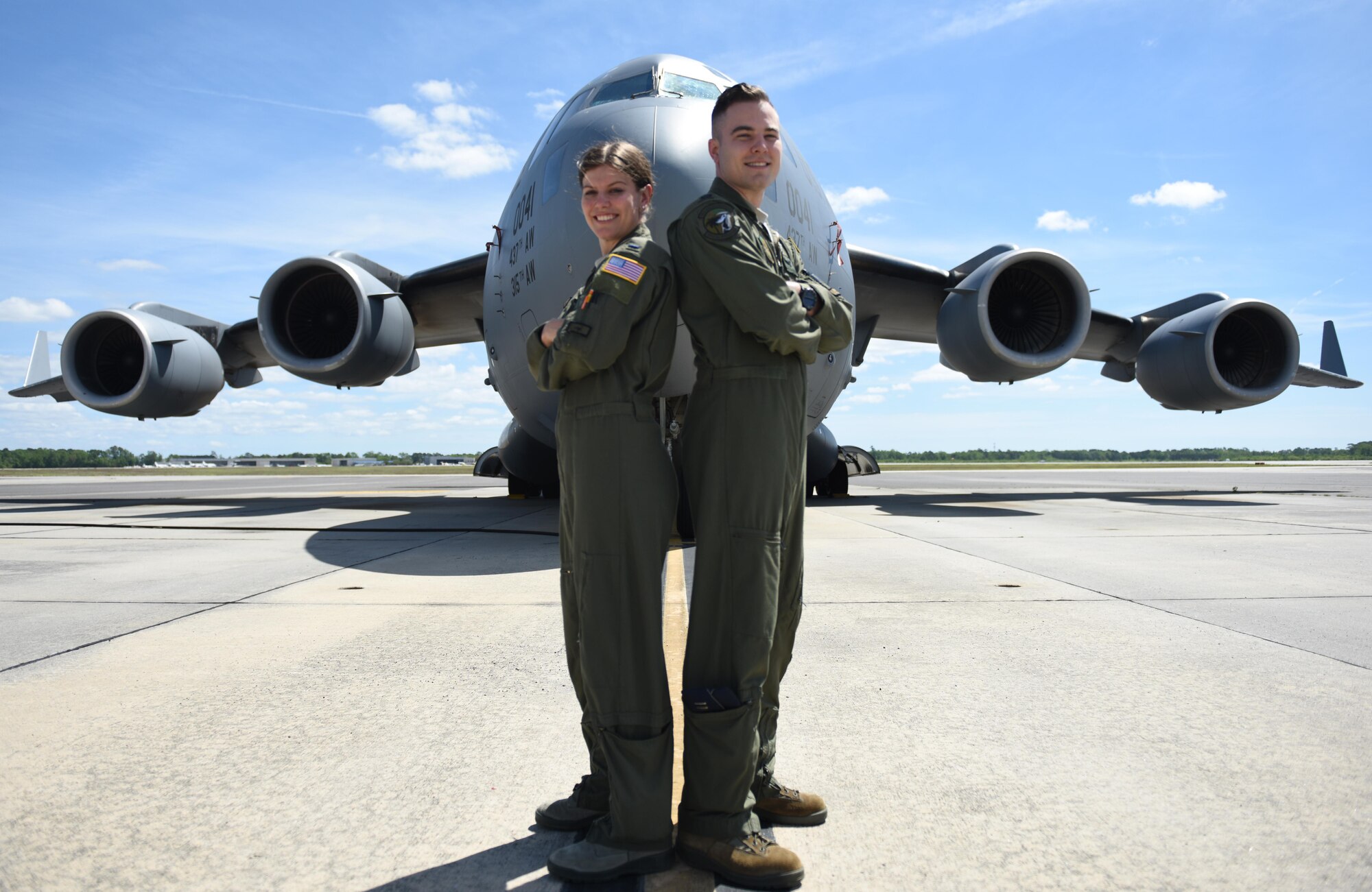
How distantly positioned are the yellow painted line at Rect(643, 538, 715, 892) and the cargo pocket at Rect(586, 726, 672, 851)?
2.5 inches

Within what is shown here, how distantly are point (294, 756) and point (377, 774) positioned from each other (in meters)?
0.29

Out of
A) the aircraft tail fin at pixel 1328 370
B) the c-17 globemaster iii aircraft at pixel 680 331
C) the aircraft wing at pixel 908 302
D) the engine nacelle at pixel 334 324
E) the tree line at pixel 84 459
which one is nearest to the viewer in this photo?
the c-17 globemaster iii aircraft at pixel 680 331

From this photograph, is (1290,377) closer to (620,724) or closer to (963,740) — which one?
(963,740)

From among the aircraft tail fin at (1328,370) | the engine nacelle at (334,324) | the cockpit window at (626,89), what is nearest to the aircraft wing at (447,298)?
the engine nacelle at (334,324)

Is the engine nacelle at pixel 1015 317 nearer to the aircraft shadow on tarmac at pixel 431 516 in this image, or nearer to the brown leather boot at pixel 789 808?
the aircraft shadow on tarmac at pixel 431 516

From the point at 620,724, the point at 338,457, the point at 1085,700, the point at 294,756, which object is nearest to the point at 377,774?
the point at 294,756

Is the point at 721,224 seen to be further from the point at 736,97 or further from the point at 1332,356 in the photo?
the point at 1332,356

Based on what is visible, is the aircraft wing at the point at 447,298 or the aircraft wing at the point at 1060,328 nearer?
the aircraft wing at the point at 1060,328

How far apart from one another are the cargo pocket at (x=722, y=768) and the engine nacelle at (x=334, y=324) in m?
8.58

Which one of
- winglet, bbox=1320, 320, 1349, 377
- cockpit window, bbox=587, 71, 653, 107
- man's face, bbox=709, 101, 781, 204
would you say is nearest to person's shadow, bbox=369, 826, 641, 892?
man's face, bbox=709, 101, 781, 204

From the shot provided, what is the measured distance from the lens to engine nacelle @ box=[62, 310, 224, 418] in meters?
11.0

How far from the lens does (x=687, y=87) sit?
19.3ft

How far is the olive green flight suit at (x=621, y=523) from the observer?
69.5 inches

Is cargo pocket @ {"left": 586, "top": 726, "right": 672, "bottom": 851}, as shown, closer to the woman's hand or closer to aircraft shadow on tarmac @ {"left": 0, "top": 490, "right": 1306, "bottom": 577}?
the woman's hand
